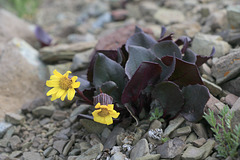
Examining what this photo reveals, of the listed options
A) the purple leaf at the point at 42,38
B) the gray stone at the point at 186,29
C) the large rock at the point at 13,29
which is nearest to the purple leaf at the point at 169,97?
the gray stone at the point at 186,29

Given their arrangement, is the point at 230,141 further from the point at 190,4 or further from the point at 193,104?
the point at 190,4

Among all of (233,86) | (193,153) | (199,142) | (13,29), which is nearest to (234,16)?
(233,86)

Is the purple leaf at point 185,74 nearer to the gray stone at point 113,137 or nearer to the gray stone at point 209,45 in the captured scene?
the gray stone at point 113,137

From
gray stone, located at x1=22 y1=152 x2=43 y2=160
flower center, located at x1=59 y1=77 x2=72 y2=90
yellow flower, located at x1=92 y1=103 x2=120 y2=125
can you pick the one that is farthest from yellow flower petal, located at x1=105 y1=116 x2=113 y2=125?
gray stone, located at x1=22 y1=152 x2=43 y2=160

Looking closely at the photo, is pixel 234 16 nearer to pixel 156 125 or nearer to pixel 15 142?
pixel 156 125

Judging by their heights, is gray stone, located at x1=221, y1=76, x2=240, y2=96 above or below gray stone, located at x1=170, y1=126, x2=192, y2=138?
above

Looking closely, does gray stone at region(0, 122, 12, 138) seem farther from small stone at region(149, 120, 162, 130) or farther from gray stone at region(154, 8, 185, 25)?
gray stone at region(154, 8, 185, 25)

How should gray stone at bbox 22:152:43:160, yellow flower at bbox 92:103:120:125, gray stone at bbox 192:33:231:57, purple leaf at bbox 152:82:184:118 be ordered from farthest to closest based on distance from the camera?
gray stone at bbox 192:33:231:57 < gray stone at bbox 22:152:43:160 < purple leaf at bbox 152:82:184:118 < yellow flower at bbox 92:103:120:125
